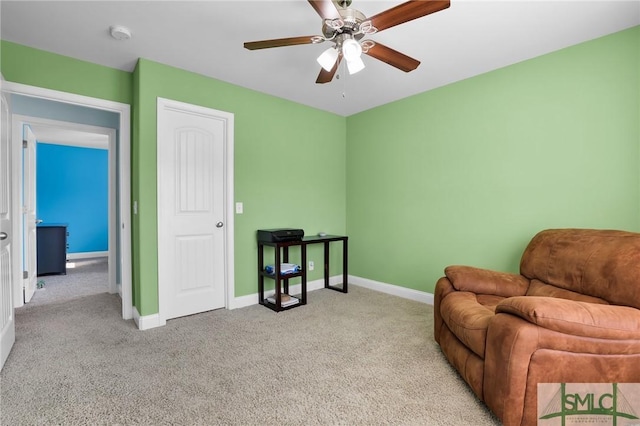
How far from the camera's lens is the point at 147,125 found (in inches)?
110

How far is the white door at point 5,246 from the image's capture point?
2.14 metres

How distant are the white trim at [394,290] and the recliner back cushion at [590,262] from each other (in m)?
1.27

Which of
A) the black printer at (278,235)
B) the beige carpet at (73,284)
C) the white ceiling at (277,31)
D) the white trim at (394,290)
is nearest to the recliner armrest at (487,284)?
the white trim at (394,290)

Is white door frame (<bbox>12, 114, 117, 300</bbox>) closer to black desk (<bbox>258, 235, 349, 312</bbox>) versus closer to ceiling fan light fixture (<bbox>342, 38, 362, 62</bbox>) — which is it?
black desk (<bbox>258, 235, 349, 312</bbox>)

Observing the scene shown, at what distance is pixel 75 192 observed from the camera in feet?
21.4

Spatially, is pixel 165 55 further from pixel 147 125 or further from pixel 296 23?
pixel 296 23

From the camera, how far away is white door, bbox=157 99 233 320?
9.62ft

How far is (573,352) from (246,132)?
128 inches

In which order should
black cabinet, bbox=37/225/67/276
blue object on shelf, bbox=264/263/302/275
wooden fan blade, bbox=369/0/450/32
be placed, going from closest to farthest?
wooden fan blade, bbox=369/0/450/32 → blue object on shelf, bbox=264/263/302/275 → black cabinet, bbox=37/225/67/276

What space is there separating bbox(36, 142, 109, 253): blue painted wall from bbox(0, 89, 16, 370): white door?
436cm

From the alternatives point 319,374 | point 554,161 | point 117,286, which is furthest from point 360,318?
point 117,286

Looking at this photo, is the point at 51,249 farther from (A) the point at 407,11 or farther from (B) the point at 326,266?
(A) the point at 407,11

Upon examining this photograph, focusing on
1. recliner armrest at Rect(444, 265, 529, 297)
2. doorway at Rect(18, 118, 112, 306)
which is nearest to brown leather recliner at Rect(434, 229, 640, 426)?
recliner armrest at Rect(444, 265, 529, 297)

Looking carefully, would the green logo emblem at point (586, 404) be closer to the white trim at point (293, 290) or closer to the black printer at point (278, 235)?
Answer: the black printer at point (278, 235)
